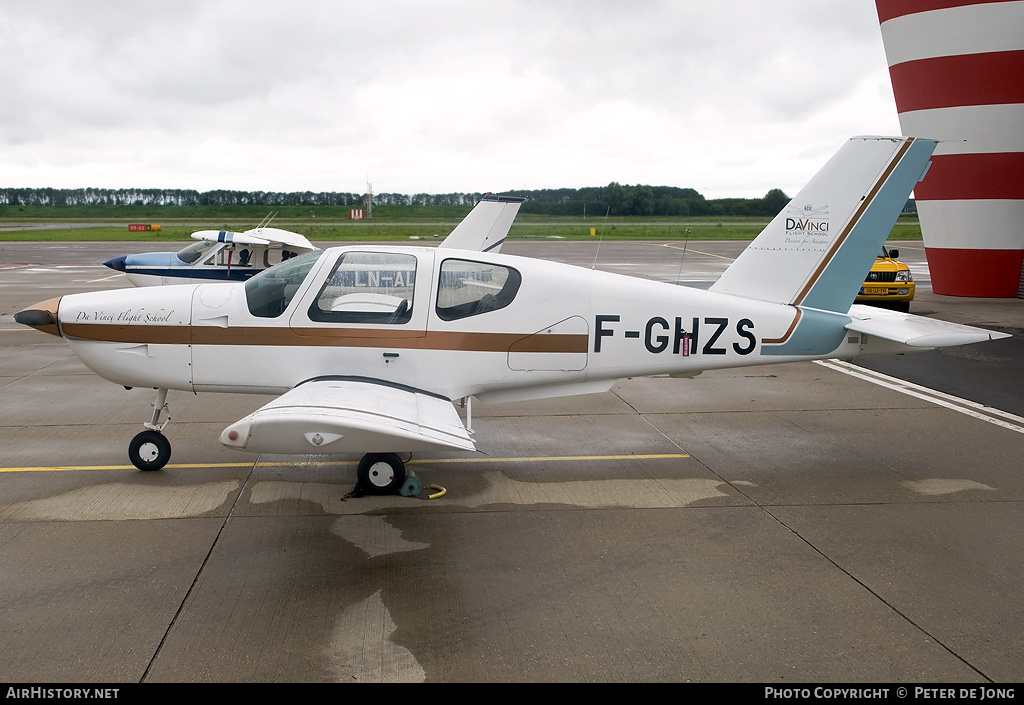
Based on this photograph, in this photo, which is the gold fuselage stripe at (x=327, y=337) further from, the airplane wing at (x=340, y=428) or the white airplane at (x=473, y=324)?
the airplane wing at (x=340, y=428)

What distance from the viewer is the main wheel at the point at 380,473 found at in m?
6.49

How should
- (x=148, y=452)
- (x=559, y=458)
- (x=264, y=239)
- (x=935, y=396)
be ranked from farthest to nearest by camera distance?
1. (x=264, y=239)
2. (x=935, y=396)
3. (x=559, y=458)
4. (x=148, y=452)

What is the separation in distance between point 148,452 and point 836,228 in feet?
21.7

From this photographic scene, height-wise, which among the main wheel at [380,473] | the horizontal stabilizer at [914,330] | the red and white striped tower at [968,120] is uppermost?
the red and white striped tower at [968,120]

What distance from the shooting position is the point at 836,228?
730cm

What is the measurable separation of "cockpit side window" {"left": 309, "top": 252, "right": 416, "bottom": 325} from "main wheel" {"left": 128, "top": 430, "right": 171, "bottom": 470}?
1.86 m

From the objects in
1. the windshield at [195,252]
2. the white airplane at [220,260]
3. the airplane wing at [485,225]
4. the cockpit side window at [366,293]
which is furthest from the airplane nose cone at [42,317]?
the windshield at [195,252]

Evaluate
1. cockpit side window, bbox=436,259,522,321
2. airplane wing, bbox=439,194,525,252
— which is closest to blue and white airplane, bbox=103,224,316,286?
airplane wing, bbox=439,194,525,252

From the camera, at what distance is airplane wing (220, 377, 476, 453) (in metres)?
5.40

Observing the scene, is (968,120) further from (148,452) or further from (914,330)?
(148,452)

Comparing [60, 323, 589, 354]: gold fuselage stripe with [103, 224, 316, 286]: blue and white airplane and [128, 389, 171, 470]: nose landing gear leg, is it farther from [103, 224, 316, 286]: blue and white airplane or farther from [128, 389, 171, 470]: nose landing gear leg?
[103, 224, 316, 286]: blue and white airplane

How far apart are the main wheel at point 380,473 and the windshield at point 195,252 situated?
13.1m

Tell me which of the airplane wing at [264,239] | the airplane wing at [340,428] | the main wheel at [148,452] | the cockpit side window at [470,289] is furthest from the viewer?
the airplane wing at [264,239]

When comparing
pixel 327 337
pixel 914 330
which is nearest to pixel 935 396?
pixel 914 330
